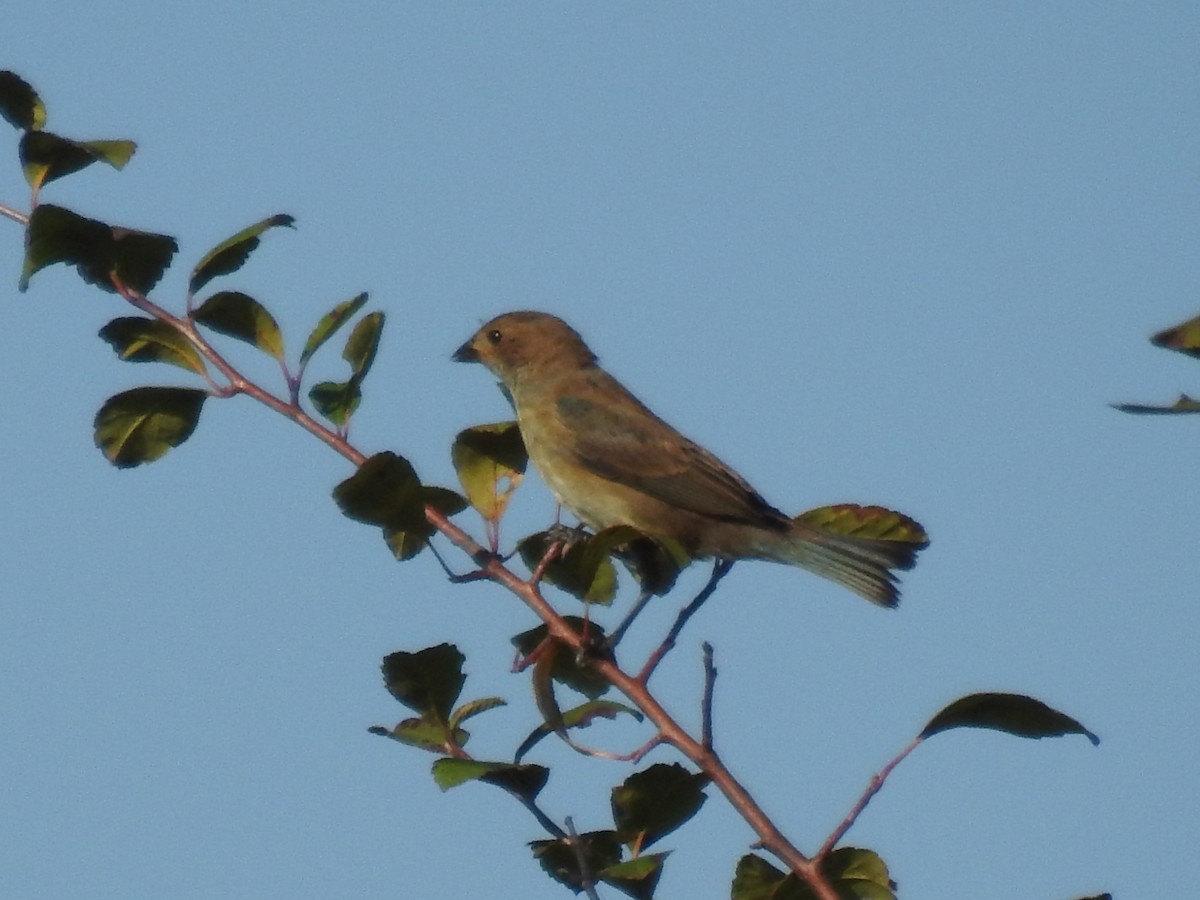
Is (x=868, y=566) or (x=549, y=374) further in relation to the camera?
(x=549, y=374)

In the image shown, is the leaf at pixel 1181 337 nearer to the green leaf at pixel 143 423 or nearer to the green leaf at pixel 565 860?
the green leaf at pixel 565 860

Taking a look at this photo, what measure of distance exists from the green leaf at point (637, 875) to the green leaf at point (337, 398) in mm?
1170

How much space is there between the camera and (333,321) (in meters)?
3.63

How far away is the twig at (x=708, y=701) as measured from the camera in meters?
2.79

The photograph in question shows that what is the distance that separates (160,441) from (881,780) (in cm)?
183

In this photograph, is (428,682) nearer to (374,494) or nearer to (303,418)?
(374,494)

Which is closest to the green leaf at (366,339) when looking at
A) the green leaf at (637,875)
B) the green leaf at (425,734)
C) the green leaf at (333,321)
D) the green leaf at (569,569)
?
the green leaf at (333,321)

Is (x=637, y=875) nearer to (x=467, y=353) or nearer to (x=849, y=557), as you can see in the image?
(x=849, y=557)

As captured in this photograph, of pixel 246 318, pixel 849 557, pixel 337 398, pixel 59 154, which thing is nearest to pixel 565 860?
pixel 337 398

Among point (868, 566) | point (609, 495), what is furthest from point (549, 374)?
point (868, 566)

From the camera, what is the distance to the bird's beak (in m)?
7.70

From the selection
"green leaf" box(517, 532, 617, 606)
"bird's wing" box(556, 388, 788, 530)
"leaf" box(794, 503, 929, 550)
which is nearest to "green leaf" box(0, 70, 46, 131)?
"green leaf" box(517, 532, 617, 606)

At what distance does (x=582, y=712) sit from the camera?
313 cm

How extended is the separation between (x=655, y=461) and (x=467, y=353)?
1202mm
